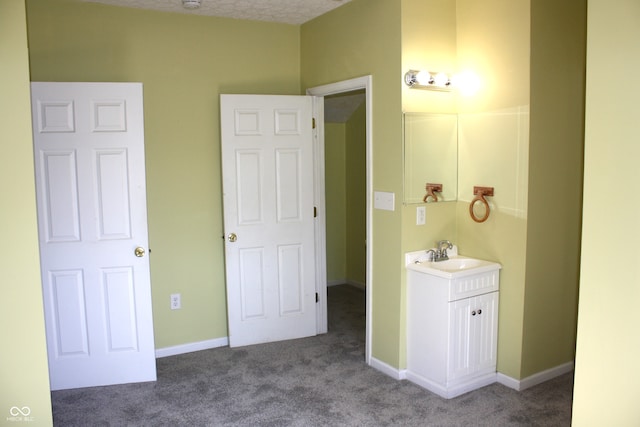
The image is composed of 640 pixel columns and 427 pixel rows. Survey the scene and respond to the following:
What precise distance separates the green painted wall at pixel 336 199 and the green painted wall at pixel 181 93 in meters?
1.62

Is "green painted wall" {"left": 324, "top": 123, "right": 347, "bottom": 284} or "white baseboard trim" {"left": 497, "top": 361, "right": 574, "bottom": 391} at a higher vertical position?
"green painted wall" {"left": 324, "top": 123, "right": 347, "bottom": 284}

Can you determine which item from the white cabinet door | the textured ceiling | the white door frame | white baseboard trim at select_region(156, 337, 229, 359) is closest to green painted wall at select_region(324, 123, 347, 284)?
the white door frame

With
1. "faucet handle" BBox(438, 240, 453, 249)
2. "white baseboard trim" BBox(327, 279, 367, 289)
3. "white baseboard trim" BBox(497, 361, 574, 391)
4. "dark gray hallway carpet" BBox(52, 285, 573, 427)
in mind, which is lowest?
"dark gray hallway carpet" BBox(52, 285, 573, 427)

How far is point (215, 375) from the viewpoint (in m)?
3.65

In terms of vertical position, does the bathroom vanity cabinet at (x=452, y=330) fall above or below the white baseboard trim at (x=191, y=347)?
above

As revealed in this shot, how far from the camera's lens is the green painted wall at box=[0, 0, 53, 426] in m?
2.05

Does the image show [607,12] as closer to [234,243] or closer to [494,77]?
[494,77]

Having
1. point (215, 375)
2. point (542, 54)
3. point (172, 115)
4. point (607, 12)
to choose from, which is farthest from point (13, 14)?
point (542, 54)

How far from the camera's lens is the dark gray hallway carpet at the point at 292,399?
9.89ft

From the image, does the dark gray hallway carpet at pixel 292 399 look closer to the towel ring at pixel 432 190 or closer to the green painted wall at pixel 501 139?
the green painted wall at pixel 501 139

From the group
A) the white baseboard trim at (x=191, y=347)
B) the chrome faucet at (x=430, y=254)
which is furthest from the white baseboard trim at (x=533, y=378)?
the white baseboard trim at (x=191, y=347)

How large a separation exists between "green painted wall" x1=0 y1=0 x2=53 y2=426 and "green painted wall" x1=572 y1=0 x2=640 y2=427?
6.99 ft

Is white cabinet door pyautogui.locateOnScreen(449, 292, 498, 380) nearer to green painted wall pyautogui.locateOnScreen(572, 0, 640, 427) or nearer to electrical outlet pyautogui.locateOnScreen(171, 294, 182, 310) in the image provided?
green painted wall pyautogui.locateOnScreen(572, 0, 640, 427)

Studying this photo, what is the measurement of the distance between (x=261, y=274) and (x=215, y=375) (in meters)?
0.88
